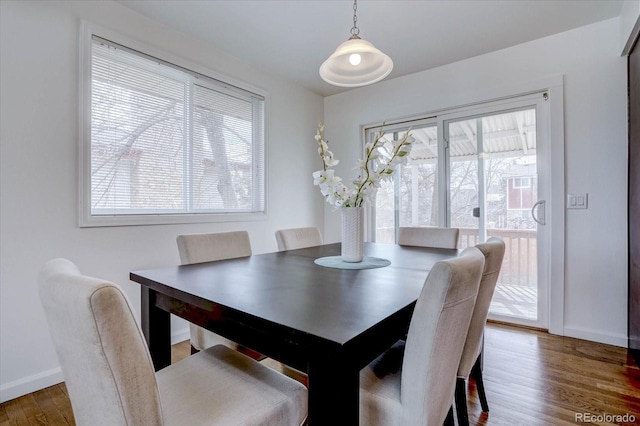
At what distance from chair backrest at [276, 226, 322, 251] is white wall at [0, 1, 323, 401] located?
0.97 m

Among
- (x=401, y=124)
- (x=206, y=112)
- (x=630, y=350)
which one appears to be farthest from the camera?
(x=401, y=124)

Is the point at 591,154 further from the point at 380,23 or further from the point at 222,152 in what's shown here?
the point at 222,152

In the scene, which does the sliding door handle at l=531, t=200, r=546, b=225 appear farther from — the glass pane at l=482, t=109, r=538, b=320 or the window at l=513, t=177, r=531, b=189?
the window at l=513, t=177, r=531, b=189

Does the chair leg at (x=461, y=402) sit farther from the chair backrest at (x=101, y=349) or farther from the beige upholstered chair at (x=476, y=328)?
the chair backrest at (x=101, y=349)

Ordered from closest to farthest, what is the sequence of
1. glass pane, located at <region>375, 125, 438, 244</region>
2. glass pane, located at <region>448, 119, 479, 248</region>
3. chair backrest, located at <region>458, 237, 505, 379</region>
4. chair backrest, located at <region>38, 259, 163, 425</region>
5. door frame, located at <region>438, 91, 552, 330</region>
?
chair backrest, located at <region>38, 259, 163, 425</region> → chair backrest, located at <region>458, 237, 505, 379</region> → door frame, located at <region>438, 91, 552, 330</region> → glass pane, located at <region>448, 119, 479, 248</region> → glass pane, located at <region>375, 125, 438, 244</region>

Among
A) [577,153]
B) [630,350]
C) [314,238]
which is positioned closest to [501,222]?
[577,153]

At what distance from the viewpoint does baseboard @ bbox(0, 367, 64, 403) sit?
1740 millimetres

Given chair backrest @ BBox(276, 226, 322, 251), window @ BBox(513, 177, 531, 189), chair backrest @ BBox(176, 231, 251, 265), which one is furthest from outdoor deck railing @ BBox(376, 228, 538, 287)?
chair backrest @ BBox(176, 231, 251, 265)

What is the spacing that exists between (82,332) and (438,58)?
131 inches

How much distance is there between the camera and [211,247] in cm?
187

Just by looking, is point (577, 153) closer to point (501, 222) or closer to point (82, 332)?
point (501, 222)

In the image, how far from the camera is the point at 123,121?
2.24 m

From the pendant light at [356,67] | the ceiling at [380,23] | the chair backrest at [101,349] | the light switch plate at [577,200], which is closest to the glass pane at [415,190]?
the ceiling at [380,23]

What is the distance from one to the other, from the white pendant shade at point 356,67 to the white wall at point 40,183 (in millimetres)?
1474
